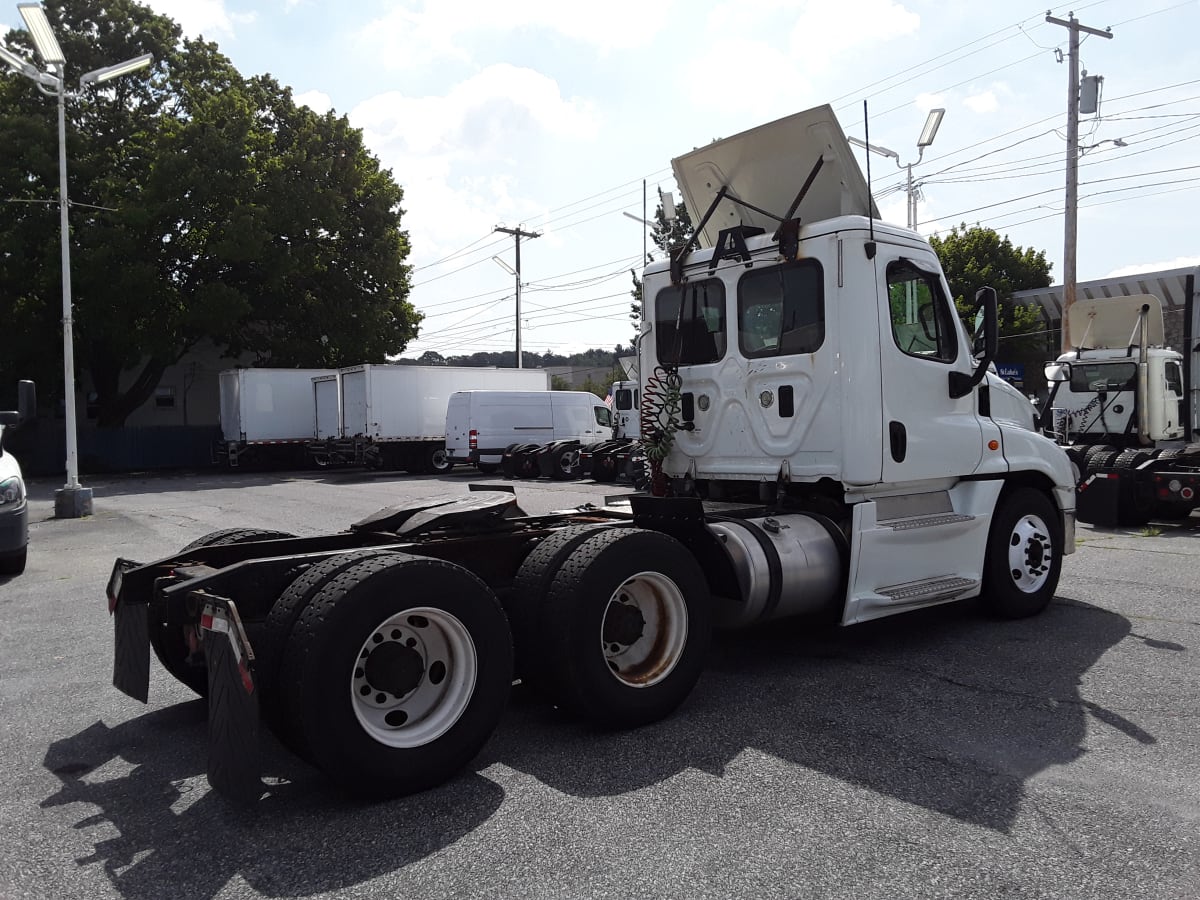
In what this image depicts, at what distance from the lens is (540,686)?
4531 millimetres

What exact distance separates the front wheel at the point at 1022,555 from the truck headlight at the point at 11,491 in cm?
954

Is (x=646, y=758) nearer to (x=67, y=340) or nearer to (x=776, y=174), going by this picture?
(x=776, y=174)

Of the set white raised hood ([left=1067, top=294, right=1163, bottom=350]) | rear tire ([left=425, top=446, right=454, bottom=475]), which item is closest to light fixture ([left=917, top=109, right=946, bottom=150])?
white raised hood ([left=1067, top=294, right=1163, bottom=350])

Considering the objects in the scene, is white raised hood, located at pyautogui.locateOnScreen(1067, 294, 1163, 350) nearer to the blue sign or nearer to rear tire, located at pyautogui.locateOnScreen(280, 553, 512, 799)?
the blue sign

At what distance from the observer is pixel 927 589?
5980mm

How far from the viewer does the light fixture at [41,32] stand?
1456cm

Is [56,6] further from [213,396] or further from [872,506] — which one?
[872,506]

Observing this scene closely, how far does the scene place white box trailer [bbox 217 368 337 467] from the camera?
30.4m

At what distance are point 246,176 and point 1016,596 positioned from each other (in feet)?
98.0

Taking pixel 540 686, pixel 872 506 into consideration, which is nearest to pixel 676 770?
pixel 540 686

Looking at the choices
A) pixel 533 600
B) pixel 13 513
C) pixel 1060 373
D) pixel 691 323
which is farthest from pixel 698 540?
pixel 1060 373

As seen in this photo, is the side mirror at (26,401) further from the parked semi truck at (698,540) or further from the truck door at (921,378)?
the truck door at (921,378)

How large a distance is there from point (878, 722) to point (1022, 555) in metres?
2.82

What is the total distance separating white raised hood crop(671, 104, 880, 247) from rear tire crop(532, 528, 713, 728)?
9.50 ft
